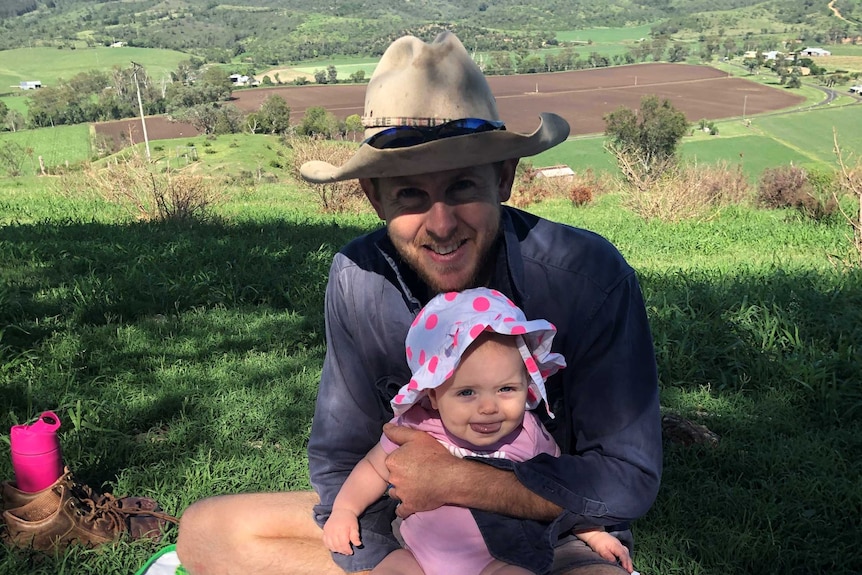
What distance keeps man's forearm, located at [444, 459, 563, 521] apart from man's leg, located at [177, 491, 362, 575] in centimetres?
67

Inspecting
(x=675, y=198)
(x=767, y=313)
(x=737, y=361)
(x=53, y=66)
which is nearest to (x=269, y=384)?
(x=737, y=361)

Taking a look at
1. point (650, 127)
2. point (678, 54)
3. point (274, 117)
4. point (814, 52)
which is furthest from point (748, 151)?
point (814, 52)

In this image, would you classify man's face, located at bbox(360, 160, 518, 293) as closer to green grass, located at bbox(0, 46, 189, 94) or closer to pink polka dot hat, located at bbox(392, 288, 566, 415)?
pink polka dot hat, located at bbox(392, 288, 566, 415)

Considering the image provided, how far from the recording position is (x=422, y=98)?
1950 mm

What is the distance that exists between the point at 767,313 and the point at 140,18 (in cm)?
20470

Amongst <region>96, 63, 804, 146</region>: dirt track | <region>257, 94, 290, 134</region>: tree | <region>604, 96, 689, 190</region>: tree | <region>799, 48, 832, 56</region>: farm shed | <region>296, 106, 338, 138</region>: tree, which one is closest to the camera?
<region>296, 106, 338, 138</region>: tree

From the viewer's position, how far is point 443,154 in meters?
1.76

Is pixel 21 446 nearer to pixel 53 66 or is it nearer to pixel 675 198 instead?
pixel 675 198

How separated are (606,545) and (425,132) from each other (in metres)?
1.22

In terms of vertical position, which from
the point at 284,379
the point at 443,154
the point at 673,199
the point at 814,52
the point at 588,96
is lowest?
the point at 588,96

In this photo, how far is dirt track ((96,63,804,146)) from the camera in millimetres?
60875

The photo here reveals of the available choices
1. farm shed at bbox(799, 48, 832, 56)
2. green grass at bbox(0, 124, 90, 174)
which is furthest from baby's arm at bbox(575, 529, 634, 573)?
farm shed at bbox(799, 48, 832, 56)

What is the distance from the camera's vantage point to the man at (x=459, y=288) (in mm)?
1766

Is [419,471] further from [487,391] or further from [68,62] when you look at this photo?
[68,62]
